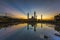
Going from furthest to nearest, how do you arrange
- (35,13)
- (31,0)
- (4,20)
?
(4,20), (35,13), (31,0)

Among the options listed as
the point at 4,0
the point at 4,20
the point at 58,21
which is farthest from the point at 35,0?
the point at 4,20

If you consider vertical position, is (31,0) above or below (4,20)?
above

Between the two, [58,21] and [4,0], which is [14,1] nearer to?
[4,0]

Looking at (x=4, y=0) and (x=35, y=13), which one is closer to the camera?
(x=4, y=0)

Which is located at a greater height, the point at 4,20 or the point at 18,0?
the point at 18,0

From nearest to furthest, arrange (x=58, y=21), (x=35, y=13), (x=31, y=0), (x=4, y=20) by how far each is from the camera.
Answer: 1. (x=31, y=0)
2. (x=35, y=13)
3. (x=58, y=21)
4. (x=4, y=20)

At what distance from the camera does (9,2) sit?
9.91 meters

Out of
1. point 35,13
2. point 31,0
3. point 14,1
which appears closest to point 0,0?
point 14,1

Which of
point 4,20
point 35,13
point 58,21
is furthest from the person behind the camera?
point 4,20

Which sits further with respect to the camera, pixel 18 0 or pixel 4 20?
pixel 4 20

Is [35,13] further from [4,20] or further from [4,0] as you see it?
[4,20]

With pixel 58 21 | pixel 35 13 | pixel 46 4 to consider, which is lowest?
pixel 58 21

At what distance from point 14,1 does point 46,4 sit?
280 cm

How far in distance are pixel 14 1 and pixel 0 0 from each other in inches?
46.8
